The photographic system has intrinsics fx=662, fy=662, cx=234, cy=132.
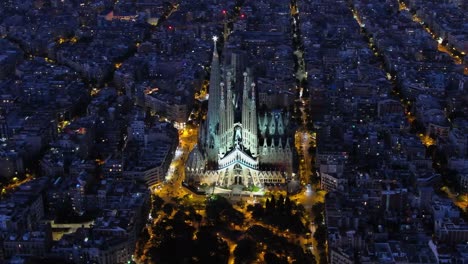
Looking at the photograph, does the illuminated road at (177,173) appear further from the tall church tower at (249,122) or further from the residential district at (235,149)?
the tall church tower at (249,122)

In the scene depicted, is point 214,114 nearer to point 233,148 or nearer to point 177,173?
point 233,148

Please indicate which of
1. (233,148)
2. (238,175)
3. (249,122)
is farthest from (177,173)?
(249,122)

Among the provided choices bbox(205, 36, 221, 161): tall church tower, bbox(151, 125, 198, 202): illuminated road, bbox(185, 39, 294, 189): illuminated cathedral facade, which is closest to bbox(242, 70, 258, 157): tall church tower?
bbox(185, 39, 294, 189): illuminated cathedral facade

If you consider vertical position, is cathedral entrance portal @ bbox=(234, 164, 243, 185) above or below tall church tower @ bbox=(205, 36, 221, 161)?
below

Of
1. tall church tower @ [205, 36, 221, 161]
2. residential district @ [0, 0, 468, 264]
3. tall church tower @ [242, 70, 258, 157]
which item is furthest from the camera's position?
tall church tower @ [205, 36, 221, 161]

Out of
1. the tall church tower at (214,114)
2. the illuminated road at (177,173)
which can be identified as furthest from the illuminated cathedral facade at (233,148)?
the illuminated road at (177,173)

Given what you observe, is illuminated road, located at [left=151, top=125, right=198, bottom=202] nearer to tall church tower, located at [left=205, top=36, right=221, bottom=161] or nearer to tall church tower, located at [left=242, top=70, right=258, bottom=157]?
tall church tower, located at [left=205, top=36, right=221, bottom=161]

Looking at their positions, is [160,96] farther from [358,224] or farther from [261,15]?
[261,15]
